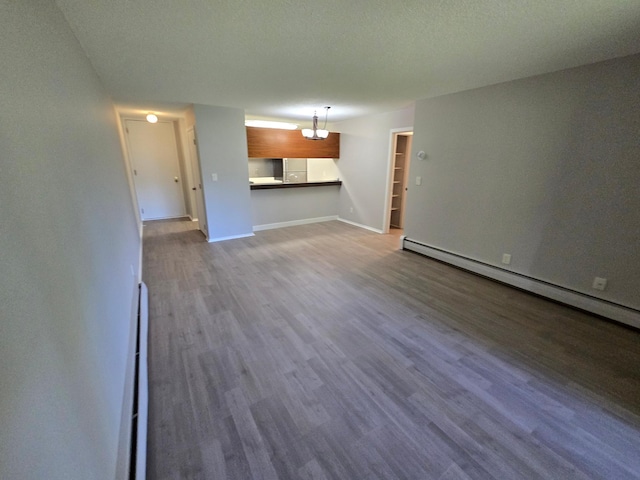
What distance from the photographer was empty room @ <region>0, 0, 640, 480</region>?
895mm

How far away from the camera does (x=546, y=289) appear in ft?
9.79

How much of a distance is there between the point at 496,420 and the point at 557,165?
103 inches

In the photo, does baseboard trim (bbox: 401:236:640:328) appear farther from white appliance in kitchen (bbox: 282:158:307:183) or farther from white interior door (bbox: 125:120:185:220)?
white interior door (bbox: 125:120:185:220)

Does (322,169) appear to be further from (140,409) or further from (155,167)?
(140,409)

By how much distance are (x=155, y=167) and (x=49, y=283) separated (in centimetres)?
666

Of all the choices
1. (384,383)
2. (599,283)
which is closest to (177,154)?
(384,383)

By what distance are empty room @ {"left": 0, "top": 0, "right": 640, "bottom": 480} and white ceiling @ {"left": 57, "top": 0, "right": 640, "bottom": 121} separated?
0.03 meters

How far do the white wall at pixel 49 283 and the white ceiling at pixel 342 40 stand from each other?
60 centimetres

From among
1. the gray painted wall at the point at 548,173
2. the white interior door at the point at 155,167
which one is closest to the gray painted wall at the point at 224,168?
the white interior door at the point at 155,167

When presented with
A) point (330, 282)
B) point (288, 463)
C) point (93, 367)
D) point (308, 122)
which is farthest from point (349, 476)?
point (308, 122)

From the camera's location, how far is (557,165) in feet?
9.11

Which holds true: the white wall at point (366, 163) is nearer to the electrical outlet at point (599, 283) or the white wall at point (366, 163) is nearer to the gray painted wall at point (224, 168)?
the gray painted wall at point (224, 168)

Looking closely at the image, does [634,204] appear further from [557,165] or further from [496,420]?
[496,420]

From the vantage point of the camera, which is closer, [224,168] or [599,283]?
[599,283]
